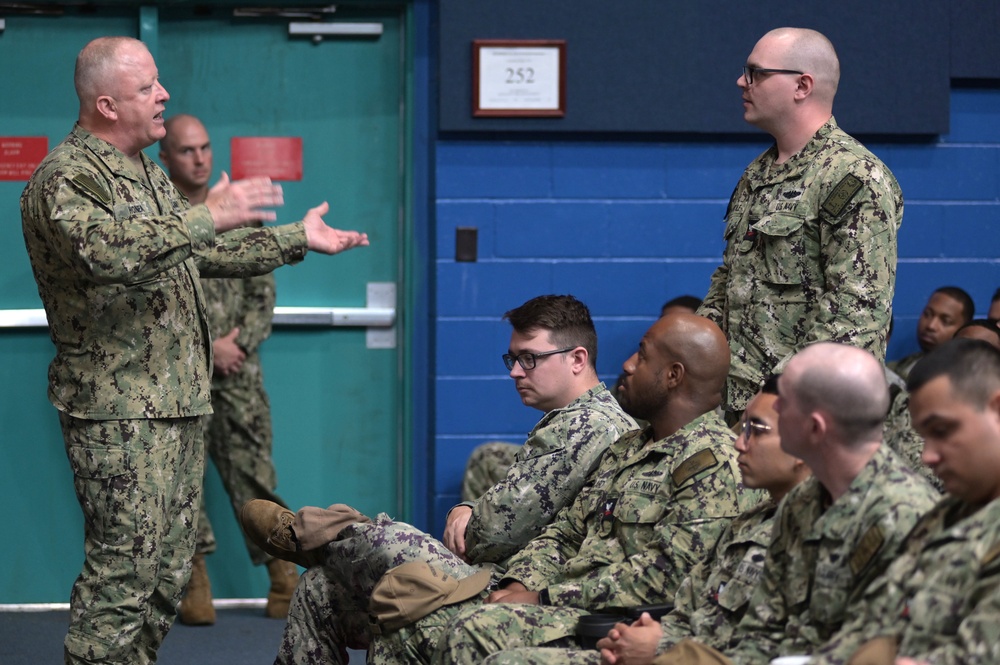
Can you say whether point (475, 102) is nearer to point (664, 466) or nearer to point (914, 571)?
point (664, 466)

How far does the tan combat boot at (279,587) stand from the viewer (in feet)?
14.8

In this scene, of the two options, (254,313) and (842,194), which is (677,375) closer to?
(842,194)

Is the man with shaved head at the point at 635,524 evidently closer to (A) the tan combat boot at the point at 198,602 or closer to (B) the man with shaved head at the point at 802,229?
(B) the man with shaved head at the point at 802,229

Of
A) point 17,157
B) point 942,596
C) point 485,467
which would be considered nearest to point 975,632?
point 942,596

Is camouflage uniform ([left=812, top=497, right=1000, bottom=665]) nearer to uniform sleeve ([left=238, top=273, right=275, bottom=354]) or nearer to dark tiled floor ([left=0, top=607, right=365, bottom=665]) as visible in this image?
dark tiled floor ([left=0, top=607, right=365, bottom=665])

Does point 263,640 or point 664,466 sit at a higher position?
point 664,466

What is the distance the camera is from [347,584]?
2.93 meters

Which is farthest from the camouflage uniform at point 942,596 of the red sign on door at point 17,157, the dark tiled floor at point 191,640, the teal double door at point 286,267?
the red sign on door at point 17,157

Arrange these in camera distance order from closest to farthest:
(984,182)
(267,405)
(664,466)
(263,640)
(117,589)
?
(664,466), (117,589), (263,640), (267,405), (984,182)

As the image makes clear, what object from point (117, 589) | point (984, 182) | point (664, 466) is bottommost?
point (117, 589)

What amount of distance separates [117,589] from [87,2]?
246 centimetres

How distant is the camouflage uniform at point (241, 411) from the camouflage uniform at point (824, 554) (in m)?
2.58

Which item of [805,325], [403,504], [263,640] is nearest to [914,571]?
[805,325]

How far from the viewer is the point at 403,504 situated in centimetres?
483
